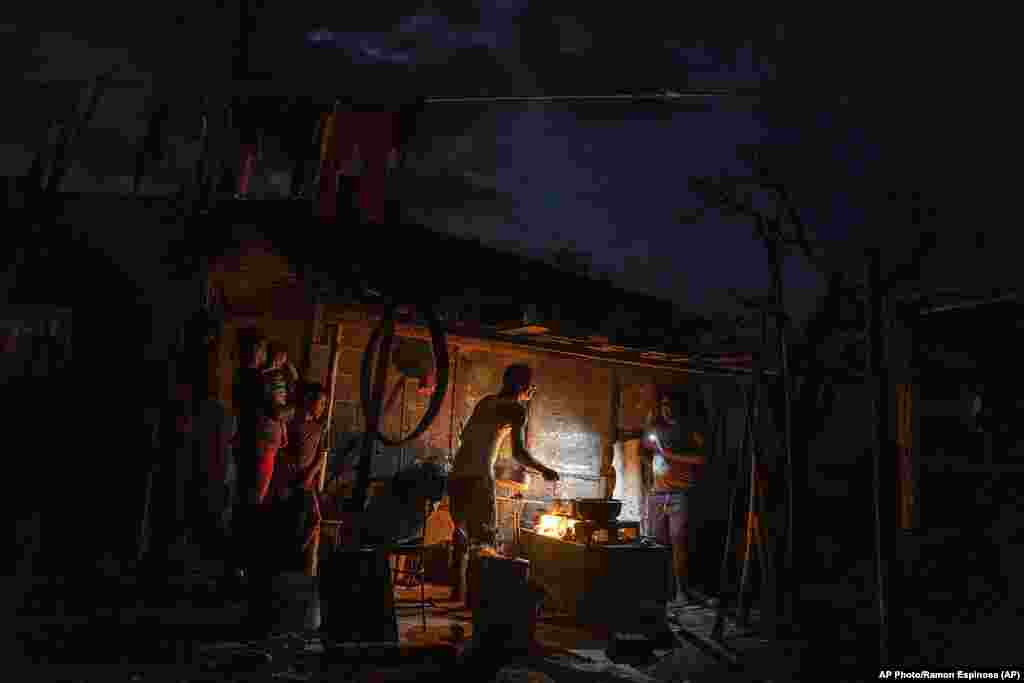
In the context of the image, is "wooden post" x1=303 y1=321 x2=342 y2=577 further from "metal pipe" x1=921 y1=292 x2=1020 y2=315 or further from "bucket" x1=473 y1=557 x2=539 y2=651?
"metal pipe" x1=921 y1=292 x2=1020 y2=315

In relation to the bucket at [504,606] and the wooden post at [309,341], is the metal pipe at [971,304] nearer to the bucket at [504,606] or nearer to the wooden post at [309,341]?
the bucket at [504,606]

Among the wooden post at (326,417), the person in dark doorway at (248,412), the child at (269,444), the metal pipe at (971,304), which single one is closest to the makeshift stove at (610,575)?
the wooden post at (326,417)

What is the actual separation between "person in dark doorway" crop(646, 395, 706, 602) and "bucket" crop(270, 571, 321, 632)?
6.07 meters

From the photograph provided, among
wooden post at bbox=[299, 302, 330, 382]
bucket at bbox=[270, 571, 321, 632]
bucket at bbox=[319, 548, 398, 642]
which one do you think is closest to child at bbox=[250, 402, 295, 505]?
wooden post at bbox=[299, 302, 330, 382]

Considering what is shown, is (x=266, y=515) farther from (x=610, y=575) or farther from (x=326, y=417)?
(x=610, y=575)

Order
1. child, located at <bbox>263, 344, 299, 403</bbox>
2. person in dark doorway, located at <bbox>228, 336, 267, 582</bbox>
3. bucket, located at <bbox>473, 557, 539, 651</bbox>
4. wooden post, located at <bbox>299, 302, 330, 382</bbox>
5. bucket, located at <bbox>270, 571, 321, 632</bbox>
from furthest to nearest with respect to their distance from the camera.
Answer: wooden post, located at <bbox>299, 302, 330, 382</bbox>, child, located at <bbox>263, 344, 299, 403</bbox>, person in dark doorway, located at <bbox>228, 336, 267, 582</bbox>, bucket, located at <bbox>270, 571, 321, 632</bbox>, bucket, located at <bbox>473, 557, 539, 651</bbox>

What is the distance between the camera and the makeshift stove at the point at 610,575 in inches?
285

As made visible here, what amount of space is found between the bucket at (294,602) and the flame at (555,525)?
3.61m

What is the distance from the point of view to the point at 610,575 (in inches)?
291

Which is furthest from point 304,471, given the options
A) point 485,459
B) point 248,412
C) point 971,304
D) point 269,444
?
point 971,304

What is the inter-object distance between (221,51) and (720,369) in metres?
10.8

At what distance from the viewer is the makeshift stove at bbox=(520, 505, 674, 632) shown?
7234 millimetres

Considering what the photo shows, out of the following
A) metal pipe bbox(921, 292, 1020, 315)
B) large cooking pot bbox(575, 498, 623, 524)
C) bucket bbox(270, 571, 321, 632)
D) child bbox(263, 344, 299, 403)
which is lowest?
bucket bbox(270, 571, 321, 632)

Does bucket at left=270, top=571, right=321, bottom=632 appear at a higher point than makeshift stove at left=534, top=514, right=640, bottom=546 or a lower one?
lower
